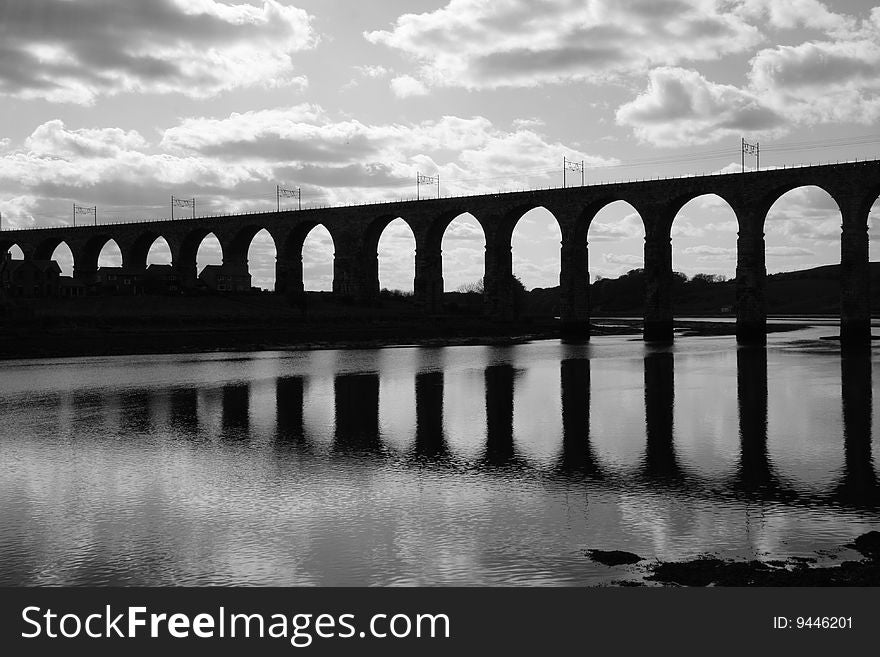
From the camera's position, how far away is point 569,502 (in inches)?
492

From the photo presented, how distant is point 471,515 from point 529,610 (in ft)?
11.6

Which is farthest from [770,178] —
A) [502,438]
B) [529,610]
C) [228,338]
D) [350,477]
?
[529,610]

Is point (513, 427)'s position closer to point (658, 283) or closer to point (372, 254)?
point (658, 283)

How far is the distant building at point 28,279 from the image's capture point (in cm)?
8994

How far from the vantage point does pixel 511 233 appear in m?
77.2

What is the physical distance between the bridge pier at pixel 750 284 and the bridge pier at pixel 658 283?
5895 millimetres

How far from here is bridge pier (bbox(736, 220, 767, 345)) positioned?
62438mm

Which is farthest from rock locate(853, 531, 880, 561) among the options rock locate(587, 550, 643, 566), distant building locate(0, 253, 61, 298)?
distant building locate(0, 253, 61, 298)

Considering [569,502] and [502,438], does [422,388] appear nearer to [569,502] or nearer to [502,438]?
[502,438]

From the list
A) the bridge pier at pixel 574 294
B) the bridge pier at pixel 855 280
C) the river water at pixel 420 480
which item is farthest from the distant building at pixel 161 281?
the bridge pier at pixel 855 280

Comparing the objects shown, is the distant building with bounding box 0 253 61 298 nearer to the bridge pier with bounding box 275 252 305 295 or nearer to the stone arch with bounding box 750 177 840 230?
the bridge pier with bounding box 275 252 305 295

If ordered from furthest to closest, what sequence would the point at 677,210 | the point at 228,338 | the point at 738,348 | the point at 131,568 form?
the point at 677,210, the point at 228,338, the point at 738,348, the point at 131,568

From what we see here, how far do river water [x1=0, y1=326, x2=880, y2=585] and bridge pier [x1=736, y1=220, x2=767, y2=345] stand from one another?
33476mm

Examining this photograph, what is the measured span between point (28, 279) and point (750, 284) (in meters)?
73.1
